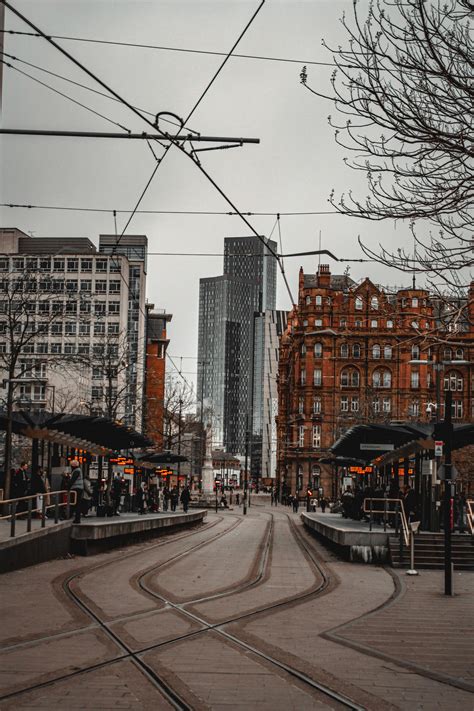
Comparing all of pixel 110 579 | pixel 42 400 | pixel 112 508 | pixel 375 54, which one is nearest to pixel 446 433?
pixel 110 579

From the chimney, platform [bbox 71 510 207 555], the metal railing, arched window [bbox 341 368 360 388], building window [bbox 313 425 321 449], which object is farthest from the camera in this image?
building window [bbox 313 425 321 449]

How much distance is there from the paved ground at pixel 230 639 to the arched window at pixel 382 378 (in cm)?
9240

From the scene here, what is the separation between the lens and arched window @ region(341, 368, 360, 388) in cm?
11419

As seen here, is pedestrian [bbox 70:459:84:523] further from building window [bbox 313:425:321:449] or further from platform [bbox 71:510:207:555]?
building window [bbox 313:425:321:449]

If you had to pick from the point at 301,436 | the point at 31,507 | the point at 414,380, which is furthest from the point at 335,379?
the point at 31,507

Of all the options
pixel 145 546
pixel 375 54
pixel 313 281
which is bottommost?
pixel 145 546

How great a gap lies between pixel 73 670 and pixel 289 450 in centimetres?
11129

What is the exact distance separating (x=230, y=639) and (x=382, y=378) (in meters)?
103

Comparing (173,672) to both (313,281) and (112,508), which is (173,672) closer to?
(112,508)

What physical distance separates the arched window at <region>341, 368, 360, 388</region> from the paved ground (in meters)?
92.8

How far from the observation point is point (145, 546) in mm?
30734

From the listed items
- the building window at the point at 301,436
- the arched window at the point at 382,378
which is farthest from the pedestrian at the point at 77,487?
the building window at the point at 301,436

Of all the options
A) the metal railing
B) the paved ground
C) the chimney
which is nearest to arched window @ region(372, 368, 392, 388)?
the chimney

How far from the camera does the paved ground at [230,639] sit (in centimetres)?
862
